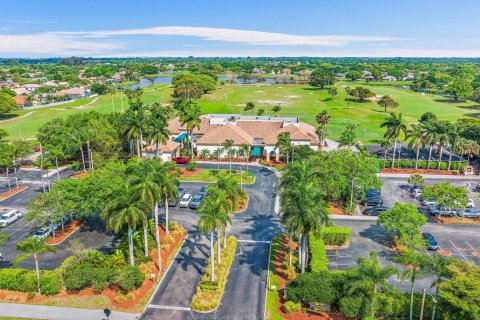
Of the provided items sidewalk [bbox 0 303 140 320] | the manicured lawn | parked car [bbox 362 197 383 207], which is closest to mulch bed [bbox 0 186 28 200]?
the manicured lawn

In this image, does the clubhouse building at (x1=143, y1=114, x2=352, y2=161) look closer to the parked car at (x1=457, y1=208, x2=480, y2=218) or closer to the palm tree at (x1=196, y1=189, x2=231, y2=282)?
the parked car at (x1=457, y1=208, x2=480, y2=218)

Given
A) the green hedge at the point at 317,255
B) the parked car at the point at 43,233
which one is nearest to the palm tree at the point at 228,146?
the green hedge at the point at 317,255

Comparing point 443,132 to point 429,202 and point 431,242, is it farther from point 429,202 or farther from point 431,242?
point 431,242

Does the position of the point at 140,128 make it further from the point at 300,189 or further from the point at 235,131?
the point at 300,189

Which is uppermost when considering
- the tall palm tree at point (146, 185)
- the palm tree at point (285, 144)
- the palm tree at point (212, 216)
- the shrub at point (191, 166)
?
the tall palm tree at point (146, 185)

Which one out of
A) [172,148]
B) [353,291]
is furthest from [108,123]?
[353,291]

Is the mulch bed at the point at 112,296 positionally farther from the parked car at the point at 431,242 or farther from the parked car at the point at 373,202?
the parked car at the point at 373,202
